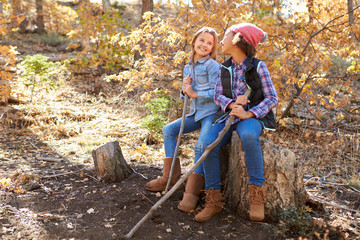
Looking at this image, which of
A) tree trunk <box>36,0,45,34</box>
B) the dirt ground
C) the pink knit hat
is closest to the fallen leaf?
the dirt ground

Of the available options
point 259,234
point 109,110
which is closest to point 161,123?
point 109,110

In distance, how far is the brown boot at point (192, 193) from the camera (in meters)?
3.14

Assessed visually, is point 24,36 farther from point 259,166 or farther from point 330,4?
point 259,166

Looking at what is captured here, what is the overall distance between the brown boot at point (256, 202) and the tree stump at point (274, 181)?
0.15 metres

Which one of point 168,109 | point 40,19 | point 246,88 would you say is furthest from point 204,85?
point 40,19

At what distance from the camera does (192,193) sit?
321cm

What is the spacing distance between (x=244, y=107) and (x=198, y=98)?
0.56 m

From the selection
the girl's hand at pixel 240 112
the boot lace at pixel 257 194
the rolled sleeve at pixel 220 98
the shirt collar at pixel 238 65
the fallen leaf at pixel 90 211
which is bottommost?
the fallen leaf at pixel 90 211

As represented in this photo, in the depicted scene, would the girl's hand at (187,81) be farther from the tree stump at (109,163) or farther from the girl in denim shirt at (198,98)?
the tree stump at (109,163)

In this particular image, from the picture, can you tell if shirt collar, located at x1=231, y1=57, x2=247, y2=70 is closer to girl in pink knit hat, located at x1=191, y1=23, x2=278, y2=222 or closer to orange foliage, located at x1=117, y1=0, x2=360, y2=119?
girl in pink knit hat, located at x1=191, y1=23, x2=278, y2=222

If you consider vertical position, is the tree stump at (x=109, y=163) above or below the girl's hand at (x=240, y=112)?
below

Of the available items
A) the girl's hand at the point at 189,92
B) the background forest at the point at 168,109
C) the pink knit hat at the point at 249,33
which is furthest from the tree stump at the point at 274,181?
the pink knit hat at the point at 249,33

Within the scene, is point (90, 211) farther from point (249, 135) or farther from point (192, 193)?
point (249, 135)

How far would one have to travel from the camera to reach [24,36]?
14.6 meters
